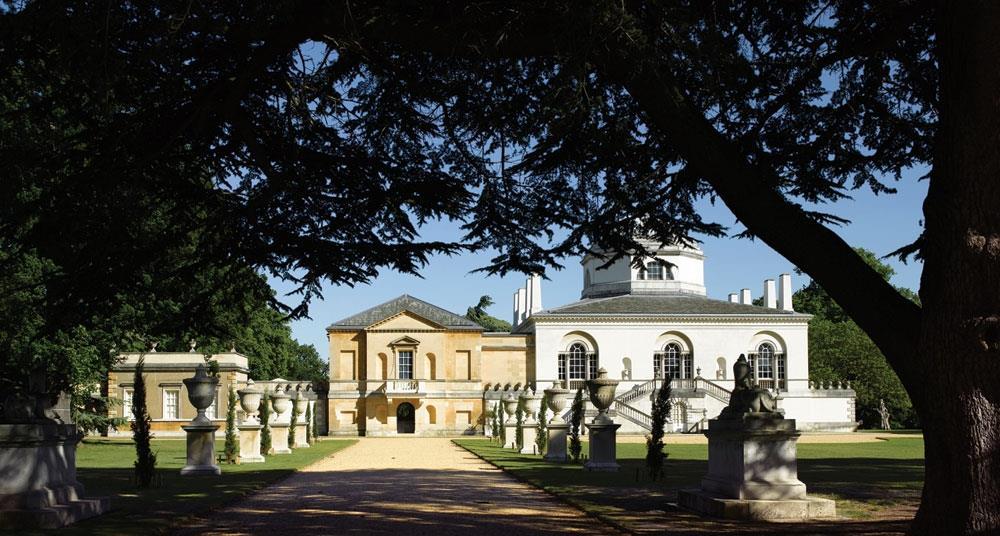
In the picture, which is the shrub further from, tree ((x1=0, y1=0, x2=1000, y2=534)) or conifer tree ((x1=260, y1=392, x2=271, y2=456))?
tree ((x1=0, y1=0, x2=1000, y2=534))

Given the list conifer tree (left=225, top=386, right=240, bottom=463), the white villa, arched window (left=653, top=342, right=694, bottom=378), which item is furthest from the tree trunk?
arched window (left=653, top=342, right=694, bottom=378)

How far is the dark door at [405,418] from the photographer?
57.2m

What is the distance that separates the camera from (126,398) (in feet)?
153

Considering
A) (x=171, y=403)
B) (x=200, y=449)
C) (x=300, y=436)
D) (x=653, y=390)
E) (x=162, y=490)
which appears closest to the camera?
(x=162, y=490)

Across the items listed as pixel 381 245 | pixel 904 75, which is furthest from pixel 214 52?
pixel 904 75

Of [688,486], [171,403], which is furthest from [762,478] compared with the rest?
[171,403]

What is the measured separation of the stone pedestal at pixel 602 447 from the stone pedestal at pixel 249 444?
8.82m

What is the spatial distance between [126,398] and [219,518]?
37607mm

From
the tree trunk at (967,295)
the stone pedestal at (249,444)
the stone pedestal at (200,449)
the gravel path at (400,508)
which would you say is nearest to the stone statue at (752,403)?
the gravel path at (400,508)

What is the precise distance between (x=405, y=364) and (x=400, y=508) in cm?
4436

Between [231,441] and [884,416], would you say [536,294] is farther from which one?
[231,441]

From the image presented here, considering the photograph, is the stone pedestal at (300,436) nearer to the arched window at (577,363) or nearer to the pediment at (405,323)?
the pediment at (405,323)

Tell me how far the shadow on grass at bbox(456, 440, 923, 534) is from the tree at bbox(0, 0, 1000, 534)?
2.91 m

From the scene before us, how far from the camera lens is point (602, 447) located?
19.9 metres
